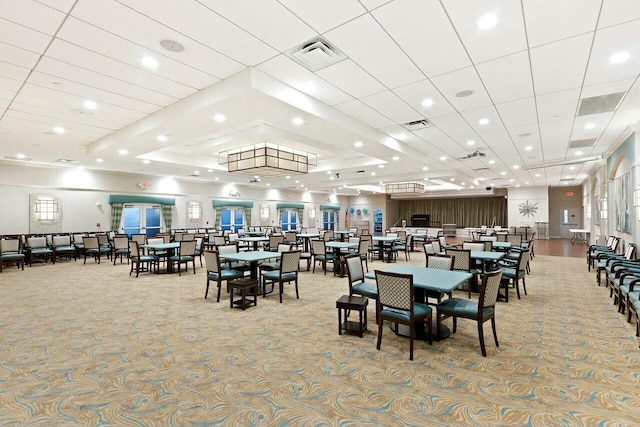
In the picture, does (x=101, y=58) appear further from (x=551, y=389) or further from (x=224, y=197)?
(x=224, y=197)

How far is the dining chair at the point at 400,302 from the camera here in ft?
11.2

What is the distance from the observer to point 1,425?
2.36 m

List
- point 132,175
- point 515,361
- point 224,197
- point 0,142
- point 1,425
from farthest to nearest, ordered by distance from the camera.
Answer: point 224,197 < point 132,175 < point 0,142 < point 515,361 < point 1,425

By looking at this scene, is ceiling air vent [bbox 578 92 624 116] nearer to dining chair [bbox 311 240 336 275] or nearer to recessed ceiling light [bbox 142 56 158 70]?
dining chair [bbox 311 240 336 275]

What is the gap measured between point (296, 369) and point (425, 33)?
369cm

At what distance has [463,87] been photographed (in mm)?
4711

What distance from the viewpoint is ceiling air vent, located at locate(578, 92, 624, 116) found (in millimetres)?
5078

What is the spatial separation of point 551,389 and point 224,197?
15.9m

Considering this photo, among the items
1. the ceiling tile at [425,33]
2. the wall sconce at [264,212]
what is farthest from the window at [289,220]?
the ceiling tile at [425,33]

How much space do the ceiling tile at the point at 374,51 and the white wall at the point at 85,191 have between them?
12357mm

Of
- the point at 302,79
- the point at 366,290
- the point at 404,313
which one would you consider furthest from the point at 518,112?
the point at 404,313

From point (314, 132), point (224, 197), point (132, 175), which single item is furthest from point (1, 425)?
point (224, 197)

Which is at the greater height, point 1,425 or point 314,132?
point 314,132

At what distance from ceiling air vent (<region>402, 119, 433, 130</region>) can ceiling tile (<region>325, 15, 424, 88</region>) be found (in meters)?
1.94
